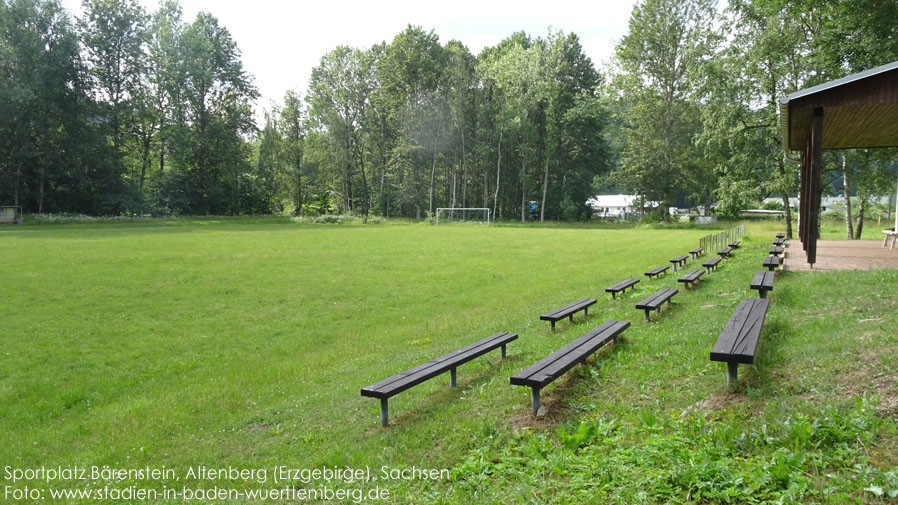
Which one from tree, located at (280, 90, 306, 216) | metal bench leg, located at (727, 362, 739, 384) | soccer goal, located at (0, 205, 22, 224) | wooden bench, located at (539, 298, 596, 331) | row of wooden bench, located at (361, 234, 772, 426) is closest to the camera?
metal bench leg, located at (727, 362, 739, 384)

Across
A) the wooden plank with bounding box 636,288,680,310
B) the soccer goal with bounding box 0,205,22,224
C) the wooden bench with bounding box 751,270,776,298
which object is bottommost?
the wooden plank with bounding box 636,288,680,310

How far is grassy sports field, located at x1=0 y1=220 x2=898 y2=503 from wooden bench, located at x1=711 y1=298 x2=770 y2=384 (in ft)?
0.87

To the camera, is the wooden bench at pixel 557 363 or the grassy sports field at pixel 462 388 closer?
the grassy sports field at pixel 462 388

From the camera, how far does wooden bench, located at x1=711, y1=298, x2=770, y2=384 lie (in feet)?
14.0

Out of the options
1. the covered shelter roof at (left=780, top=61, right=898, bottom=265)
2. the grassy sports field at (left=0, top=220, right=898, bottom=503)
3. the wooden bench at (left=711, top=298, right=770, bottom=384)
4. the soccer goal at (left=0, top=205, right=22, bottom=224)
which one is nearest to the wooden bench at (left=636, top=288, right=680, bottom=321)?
the grassy sports field at (left=0, top=220, right=898, bottom=503)

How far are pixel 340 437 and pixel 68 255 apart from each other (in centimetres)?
1831

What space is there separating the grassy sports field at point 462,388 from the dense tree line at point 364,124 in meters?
24.9

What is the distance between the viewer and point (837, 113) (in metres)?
11.0

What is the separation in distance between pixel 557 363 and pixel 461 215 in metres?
50.3

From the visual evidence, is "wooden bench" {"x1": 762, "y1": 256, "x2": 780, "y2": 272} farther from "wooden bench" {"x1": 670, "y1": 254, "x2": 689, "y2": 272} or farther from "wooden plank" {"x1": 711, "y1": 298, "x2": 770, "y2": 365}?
"wooden plank" {"x1": 711, "y1": 298, "x2": 770, "y2": 365}

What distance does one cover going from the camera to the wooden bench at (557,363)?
448cm

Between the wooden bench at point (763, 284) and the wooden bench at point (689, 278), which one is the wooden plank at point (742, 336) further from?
the wooden bench at point (689, 278)

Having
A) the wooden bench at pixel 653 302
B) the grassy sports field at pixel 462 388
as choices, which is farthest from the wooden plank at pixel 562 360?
the wooden bench at pixel 653 302

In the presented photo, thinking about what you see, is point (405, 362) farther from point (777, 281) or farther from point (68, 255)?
point (68, 255)
